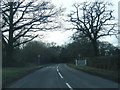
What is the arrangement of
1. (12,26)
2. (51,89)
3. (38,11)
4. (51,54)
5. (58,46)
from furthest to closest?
(58,46) → (51,54) → (12,26) → (38,11) → (51,89)

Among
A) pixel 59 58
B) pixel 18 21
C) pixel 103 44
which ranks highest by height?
pixel 18 21

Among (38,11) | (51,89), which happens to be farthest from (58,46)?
(51,89)

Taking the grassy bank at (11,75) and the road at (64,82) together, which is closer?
the road at (64,82)

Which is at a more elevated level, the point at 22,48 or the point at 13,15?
the point at 13,15

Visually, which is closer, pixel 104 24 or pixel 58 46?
pixel 104 24

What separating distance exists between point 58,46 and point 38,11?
79.2 metres

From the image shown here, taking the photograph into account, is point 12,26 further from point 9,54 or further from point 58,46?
point 58,46

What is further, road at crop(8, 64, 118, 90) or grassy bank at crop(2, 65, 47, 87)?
grassy bank at crop(2, 65, 47, 87)

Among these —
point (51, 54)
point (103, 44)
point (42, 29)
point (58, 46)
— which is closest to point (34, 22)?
point (42, 29)

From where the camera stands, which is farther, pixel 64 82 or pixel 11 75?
pixel 11 75

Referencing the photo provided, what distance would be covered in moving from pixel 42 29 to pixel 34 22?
2.01 meters

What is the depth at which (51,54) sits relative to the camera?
88.8 meters

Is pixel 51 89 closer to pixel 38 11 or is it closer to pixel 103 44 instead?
pixel 38 11

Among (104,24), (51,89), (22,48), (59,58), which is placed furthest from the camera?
(59,58)
